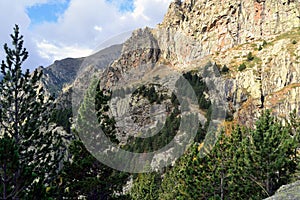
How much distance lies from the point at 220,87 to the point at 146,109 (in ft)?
101

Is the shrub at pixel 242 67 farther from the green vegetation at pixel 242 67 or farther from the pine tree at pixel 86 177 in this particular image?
the pine tree at pixel 86 177

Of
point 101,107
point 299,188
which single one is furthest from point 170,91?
point 299,188

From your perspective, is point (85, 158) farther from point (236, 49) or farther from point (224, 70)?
point (236, 49)

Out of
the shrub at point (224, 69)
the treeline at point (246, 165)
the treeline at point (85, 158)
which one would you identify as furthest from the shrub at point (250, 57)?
the treeline at point (246, 165)

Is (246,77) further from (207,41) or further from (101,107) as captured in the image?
(101,107)

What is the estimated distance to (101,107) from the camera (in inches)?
1046

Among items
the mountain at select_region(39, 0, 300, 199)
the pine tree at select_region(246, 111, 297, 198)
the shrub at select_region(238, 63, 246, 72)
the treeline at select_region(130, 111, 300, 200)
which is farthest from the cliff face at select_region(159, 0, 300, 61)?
the pine tree at select_region(246, 111, 297, 198)

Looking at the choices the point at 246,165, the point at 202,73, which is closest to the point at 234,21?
the point at 202,73

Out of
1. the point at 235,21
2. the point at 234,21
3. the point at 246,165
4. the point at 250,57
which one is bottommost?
the point at 246,165

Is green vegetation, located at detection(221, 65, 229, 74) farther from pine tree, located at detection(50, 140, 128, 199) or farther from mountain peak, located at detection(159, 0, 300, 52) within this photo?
pine tree, located at detection(50, 140, 128, 199)

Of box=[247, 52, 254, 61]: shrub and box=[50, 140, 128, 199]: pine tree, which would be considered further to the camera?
box=[247, 52, 254, 61]: shrub

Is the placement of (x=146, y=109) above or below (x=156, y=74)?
below

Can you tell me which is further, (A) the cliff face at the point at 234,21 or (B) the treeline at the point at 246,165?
(A) the cliff face at the point at 234,21

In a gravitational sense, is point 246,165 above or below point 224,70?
below
